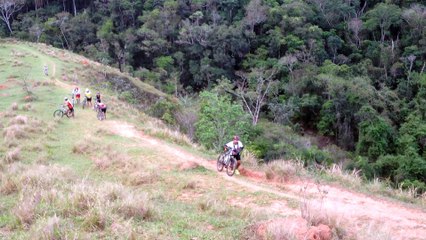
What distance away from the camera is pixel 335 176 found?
14.0m

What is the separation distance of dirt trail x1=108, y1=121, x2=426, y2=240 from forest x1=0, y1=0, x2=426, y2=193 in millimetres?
14896

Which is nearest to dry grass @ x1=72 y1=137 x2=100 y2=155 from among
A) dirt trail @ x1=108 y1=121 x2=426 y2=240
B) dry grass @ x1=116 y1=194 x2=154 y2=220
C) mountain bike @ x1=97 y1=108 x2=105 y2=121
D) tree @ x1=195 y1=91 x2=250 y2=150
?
dirt trail @ x1=108 y1=121 x2=426 y2=240

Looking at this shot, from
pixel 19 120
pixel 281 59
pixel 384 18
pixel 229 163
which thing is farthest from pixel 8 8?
pixel 229 163

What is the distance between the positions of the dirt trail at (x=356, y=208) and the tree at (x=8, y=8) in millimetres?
61180

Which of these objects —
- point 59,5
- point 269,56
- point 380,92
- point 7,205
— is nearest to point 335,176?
point 7,205

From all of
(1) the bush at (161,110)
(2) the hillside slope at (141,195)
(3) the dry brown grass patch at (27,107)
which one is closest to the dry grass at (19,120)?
(2) the hillside slope at (141,195)

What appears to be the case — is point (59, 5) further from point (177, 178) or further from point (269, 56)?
point (177, 178)

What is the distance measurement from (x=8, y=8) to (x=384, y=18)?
188 ft

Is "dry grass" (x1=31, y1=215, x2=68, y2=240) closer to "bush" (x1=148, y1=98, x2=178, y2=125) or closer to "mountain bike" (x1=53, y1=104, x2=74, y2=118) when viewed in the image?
"mountain bike" (x1=53, y1=104, x2=74, y2=118)

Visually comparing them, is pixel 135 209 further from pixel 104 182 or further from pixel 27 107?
pixel 27 107

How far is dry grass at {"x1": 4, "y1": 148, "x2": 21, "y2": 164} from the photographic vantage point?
1422cm

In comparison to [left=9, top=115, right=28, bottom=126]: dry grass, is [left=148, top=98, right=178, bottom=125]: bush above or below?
below

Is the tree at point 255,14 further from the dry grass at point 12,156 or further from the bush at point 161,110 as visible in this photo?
the dry grass at point 12,156

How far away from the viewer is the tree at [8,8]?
64375mm
